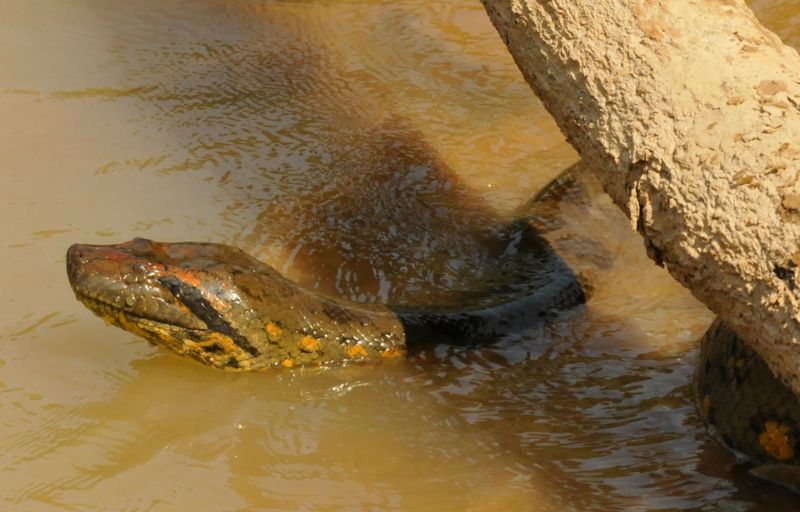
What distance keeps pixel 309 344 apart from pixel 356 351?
203mm

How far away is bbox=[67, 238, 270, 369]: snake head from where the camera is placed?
168 inches

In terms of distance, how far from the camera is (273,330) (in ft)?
14.8

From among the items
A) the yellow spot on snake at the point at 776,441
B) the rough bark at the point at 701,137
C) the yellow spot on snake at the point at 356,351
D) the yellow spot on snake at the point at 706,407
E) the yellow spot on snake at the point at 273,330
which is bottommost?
the yellow spot on snake at the point at 356,351

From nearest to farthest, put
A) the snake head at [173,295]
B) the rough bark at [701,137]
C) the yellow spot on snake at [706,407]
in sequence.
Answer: the rough bark at [701,137] → the yellow spot on snake at [706,407] → the snake head at [173,295]

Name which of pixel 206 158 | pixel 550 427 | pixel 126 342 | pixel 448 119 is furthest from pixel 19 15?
pixel 550 427

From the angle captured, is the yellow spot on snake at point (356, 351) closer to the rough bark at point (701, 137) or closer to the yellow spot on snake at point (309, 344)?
the yellow spot on snake at point (309, 344)

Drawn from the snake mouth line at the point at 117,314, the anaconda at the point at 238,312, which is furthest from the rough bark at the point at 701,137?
the snake mouth line at the point at 117,314

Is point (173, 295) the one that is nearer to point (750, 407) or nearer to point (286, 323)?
point (286, 323)

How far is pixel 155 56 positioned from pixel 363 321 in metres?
3.18

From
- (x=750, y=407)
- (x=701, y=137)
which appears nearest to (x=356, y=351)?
(x=750, y=407)

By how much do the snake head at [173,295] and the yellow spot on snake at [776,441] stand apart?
6.45 ft

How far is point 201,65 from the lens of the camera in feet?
23.3

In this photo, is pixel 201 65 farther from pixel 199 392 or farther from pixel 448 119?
pixel 199 392

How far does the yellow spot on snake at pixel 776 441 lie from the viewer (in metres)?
3.72
